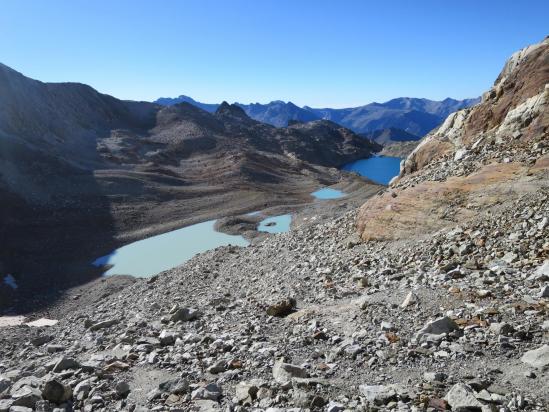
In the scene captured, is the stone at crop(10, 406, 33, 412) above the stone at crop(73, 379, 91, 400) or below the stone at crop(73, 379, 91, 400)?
above

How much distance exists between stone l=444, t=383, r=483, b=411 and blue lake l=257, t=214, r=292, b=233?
135ft

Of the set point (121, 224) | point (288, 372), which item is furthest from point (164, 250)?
point (288, 372)

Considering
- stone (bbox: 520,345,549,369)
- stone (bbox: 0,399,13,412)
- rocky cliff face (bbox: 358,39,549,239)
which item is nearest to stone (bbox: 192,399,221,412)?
stone (bbox: 0,399,13,412)

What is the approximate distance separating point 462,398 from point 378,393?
1113 mm

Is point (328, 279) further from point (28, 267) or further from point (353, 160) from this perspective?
point (353, 160)

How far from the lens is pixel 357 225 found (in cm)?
1881

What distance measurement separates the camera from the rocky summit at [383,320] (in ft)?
21.2

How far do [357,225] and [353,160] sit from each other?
432 ft

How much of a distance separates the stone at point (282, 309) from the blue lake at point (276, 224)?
3461cm

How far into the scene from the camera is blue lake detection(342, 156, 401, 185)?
111 meters

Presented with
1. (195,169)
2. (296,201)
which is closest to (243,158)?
(195,169)

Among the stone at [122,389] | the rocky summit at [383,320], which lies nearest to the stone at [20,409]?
the rocky summit at [383,320]

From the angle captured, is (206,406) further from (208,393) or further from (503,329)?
(503,329)

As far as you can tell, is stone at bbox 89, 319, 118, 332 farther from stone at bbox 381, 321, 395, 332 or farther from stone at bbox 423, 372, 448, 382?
stone at bbox 423, 372, 448, 382
